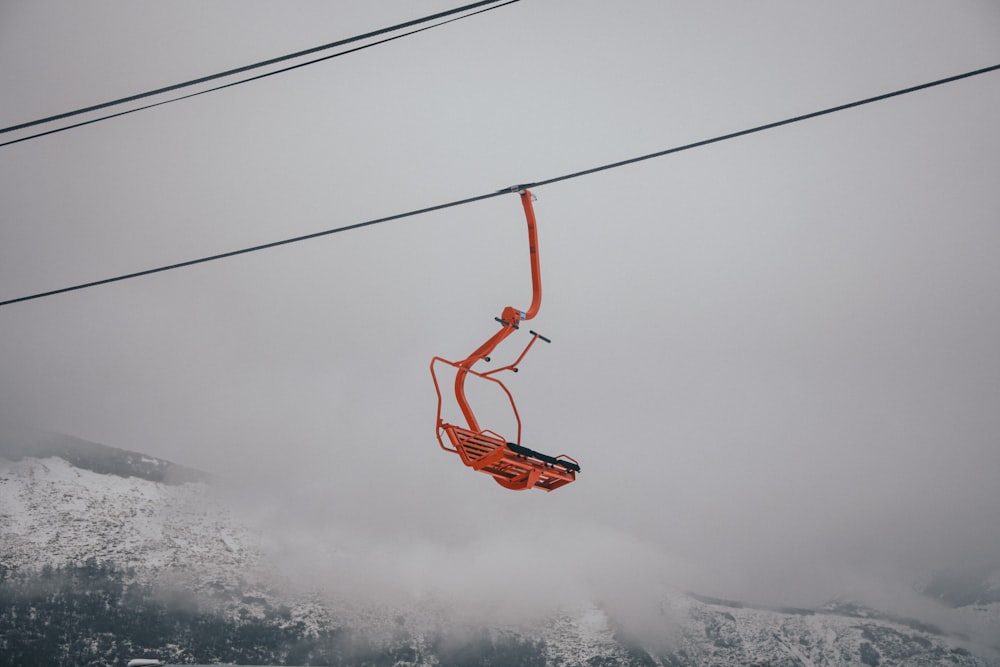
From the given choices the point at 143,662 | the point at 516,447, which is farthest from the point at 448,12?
the point at 143,662

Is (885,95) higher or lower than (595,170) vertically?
higher

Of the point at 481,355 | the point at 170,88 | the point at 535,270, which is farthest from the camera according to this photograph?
the point at 481,355

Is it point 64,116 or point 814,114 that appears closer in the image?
point 814,114

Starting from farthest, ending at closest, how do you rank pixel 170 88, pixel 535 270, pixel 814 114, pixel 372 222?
pixel 535 270, pixel 372 222, pixel 170 88, pixel 814 114

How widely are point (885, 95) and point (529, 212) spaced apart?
482cm

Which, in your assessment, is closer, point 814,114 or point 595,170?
point 814,114

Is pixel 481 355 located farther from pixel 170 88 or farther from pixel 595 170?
pixel 170 88

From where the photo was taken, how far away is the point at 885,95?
9398 mm

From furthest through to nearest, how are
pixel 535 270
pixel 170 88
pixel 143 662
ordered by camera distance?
pixel 143 662
pixel 535 270
pixel 170 88

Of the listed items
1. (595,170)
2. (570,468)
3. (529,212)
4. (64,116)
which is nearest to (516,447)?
(570,468)

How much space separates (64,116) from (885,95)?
10.5m

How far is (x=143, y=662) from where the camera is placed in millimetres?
27641

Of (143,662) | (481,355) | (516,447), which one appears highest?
(481,355)

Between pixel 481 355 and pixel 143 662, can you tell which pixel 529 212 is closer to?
pixel 481 355
